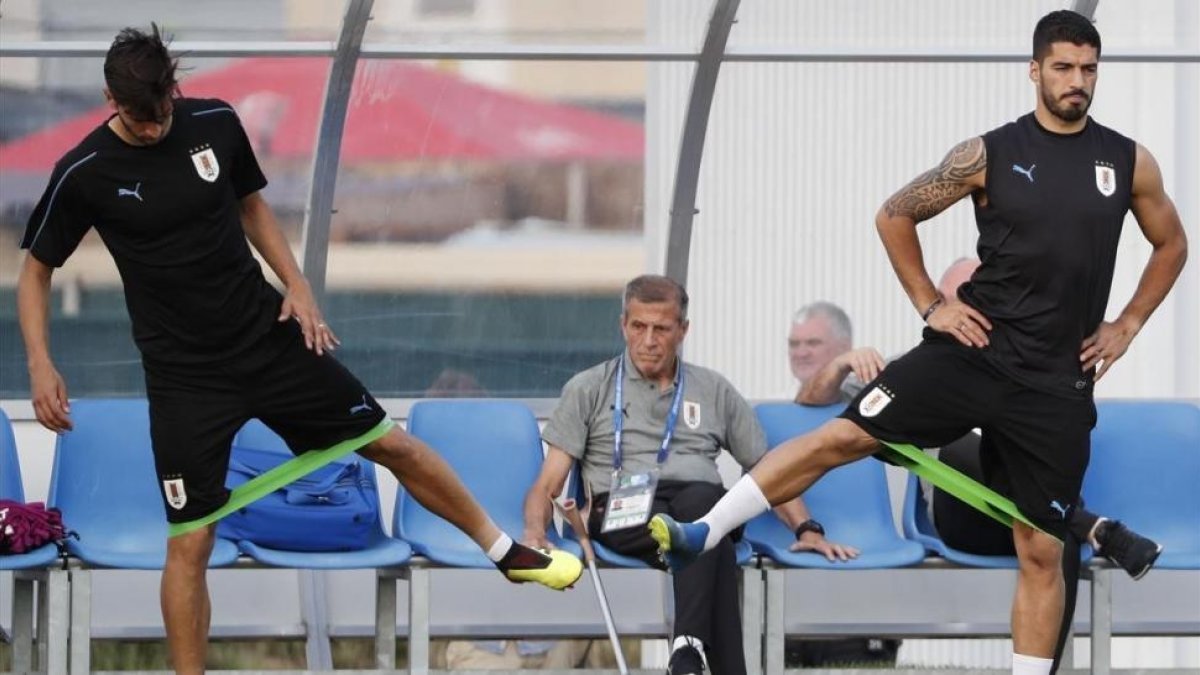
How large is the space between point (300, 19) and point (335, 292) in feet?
3.34

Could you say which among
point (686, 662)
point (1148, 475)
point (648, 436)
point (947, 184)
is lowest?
point (686, 662)

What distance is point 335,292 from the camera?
8.09 metres

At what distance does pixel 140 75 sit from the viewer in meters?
5.54

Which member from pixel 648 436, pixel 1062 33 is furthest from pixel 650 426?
pixel 1062 33

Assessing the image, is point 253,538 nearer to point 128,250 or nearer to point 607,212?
point 128,250

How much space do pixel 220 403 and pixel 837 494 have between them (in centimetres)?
234

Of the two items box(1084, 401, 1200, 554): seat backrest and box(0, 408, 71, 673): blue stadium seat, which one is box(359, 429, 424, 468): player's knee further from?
box(1084, 401, 1200, 554): seat backrest

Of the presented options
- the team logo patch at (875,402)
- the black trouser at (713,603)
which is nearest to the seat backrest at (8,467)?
the black trouser at (713,603)

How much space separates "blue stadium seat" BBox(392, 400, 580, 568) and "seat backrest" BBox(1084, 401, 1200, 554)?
193 centimetres

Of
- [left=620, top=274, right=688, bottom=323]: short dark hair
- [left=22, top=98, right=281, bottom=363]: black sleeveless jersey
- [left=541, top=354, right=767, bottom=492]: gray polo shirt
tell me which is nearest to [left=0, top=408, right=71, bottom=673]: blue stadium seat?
[left=22, top=98, right=281, bottom=363]: black sleeveless jersey

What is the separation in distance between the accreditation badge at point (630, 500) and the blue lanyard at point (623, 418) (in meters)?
0.09

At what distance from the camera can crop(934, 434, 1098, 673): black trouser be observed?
660 cm

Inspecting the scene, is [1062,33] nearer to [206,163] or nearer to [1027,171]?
[1027,171]

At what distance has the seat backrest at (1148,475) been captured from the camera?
291 inches
